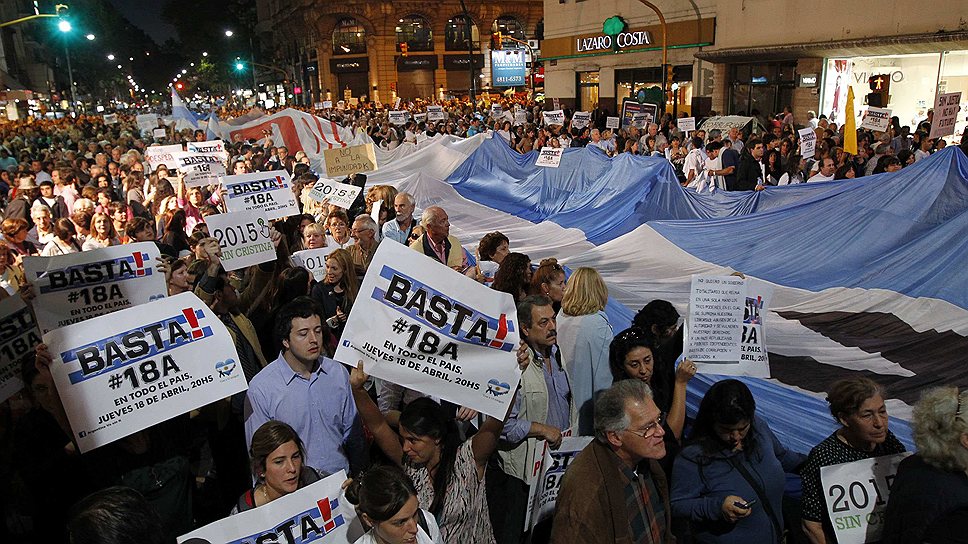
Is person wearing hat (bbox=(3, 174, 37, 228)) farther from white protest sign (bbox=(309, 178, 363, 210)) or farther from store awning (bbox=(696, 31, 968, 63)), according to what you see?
store awning (bbox=(696, 31, 968, 63))

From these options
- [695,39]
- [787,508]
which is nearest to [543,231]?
[787,508]

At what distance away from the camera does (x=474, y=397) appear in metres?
3.71

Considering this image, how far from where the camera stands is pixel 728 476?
141 inches

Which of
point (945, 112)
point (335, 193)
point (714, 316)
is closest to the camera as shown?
point (714, 316)

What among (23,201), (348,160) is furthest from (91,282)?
(348,160)

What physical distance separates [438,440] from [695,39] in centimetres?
2639

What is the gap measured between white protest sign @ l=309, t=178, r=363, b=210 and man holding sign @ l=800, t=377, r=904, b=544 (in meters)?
7.23

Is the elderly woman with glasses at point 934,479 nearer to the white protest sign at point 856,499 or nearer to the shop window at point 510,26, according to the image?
the white protest sign at point 856,499

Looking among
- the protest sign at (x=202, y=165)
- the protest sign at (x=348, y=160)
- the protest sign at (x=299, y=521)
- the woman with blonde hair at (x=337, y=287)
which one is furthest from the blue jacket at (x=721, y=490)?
the protest sign at (x=202, y=165)

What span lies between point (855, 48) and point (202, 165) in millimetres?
17822

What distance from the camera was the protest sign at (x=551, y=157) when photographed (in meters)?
15.5

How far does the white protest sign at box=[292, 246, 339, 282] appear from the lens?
718 cm

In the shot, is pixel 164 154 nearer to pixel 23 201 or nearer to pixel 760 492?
pixel 23 201

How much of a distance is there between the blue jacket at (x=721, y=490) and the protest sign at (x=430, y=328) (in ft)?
3.26
